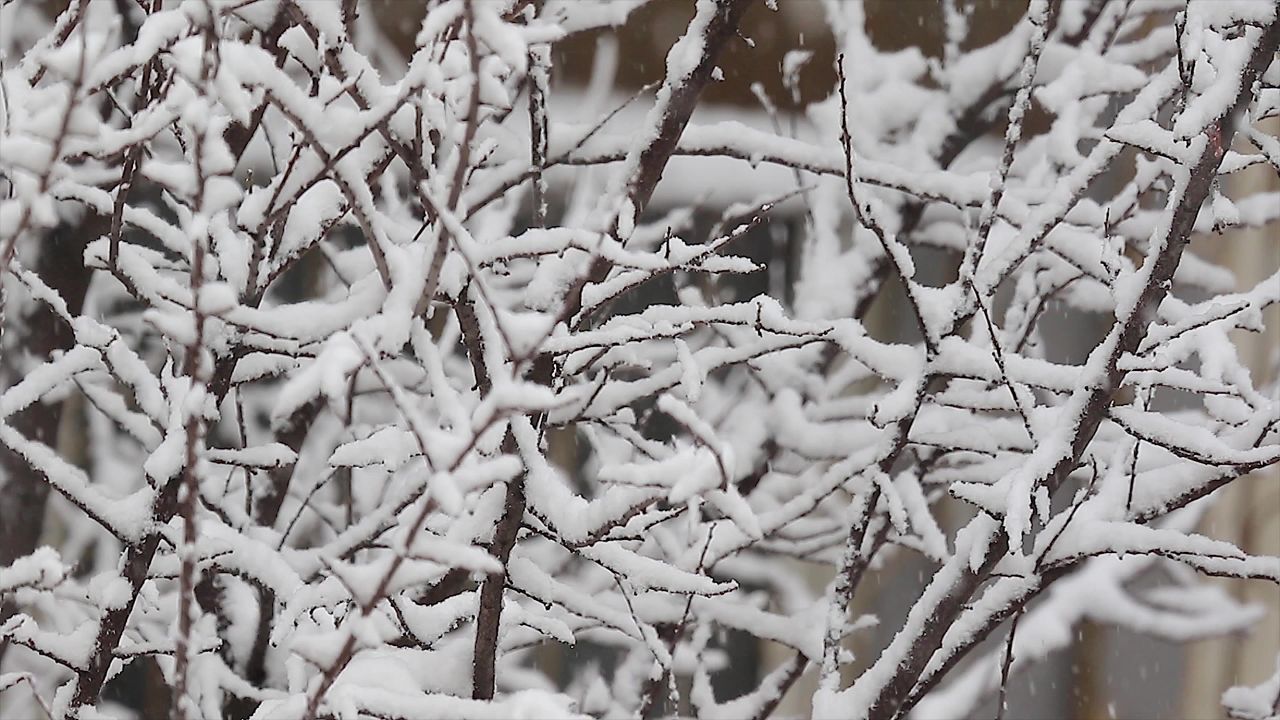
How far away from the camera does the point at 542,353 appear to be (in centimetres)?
147

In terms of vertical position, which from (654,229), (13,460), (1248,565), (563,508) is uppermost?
(654,229)

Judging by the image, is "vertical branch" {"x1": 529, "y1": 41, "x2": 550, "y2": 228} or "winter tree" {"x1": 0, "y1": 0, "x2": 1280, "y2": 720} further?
"vertical branch" {"x1": 529, "y1": 41, "x2": 550, "y2": 228}

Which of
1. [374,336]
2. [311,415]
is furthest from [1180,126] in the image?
[311,415]

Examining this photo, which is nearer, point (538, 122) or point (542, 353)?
point (542, 353)

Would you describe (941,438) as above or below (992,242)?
below

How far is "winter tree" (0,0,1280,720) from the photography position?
1.15 m

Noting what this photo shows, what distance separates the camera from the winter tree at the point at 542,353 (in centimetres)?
115

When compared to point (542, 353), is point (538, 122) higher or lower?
higher

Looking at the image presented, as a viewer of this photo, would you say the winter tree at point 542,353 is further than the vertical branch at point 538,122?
No

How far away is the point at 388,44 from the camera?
13.5ft

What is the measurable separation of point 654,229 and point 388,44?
5.07 ft

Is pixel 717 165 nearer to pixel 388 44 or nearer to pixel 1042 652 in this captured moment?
pixel 388 44

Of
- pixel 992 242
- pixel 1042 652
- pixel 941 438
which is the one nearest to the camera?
pixel 941 438

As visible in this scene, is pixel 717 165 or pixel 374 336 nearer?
pixel 374 336
